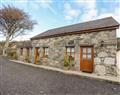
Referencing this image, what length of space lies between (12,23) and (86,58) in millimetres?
24089

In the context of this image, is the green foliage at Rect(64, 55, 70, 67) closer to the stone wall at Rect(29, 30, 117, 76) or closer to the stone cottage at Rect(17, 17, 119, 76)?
the stone cottage at Rect(17, 17, 119, 76)

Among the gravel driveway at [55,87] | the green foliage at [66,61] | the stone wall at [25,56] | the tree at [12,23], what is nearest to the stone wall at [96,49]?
the green foliage at [66,61]

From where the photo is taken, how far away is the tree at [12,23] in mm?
29148

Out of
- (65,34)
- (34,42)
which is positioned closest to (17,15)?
(34,42)

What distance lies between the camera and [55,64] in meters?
13.0

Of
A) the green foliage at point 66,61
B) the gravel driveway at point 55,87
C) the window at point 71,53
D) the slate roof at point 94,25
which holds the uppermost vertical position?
the slate roof at point 94,25

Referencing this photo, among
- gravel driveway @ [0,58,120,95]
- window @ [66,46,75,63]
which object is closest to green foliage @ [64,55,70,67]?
window @ [66,46,75,63]

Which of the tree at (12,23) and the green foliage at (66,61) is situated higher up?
the tree at (12,23)

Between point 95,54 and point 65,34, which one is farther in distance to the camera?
point 65,34

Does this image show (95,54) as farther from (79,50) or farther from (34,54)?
(34,54)

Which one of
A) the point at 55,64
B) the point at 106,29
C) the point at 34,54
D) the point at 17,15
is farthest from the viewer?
the point at 17,15

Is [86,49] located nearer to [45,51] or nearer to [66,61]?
[66,61]

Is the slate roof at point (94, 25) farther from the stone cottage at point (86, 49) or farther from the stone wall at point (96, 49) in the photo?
the stone wall at point (96, 49)

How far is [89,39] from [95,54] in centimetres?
129
